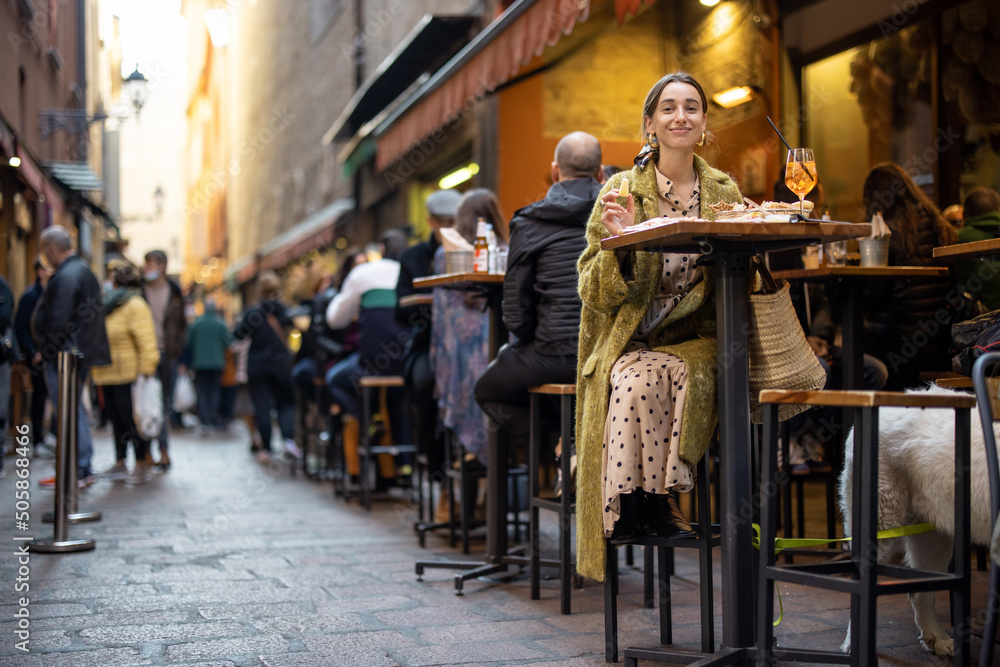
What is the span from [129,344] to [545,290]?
5187 mm

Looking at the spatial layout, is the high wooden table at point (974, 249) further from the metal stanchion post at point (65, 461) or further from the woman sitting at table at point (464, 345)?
the metal stanchion post at point (65, 461)

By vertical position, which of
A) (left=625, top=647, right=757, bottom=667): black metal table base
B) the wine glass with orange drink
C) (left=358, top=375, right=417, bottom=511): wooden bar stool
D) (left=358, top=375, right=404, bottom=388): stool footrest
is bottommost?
(left=625, top=647, right=757, bottom=667): black metal table base

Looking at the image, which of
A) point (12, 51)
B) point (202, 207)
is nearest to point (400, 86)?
point (12, 51)

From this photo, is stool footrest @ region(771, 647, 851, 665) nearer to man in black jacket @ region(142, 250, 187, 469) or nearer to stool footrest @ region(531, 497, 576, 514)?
stool footrest @ region(531, 497, 576, 514)

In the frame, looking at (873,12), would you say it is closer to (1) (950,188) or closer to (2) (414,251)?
(1) (950,188)

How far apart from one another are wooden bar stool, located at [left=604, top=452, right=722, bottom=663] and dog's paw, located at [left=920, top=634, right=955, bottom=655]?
694 mm

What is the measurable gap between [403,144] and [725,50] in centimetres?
351

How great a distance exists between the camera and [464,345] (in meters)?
5.50

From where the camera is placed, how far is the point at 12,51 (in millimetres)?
12031

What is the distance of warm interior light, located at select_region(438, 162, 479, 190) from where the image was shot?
12062mm

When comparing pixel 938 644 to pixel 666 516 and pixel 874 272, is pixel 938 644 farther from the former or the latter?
pixel 874 272

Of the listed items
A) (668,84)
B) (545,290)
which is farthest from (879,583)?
(545,290)

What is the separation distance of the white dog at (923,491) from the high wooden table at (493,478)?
1.74m

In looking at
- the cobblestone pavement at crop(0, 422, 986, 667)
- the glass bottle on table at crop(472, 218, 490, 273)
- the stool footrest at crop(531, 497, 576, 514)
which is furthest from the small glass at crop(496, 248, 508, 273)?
the cobblestone pavement at crop(0, 422, 986, 667)
